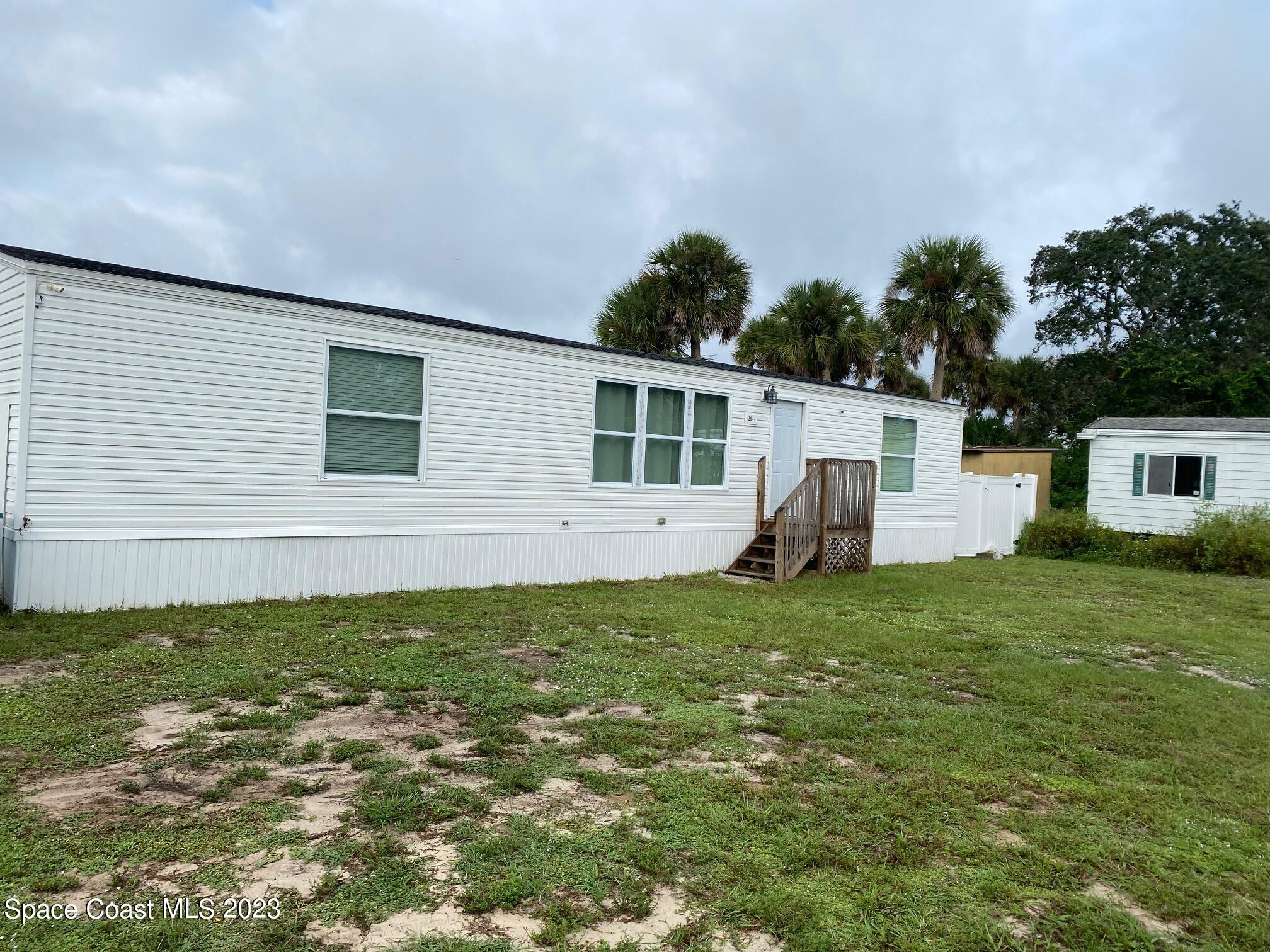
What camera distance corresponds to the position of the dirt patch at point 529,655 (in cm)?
579

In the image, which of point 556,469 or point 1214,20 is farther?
point 1214,20

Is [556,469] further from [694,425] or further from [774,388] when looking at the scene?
[774,388]

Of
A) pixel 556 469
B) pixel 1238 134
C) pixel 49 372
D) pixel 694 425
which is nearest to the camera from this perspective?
pixel 49 372

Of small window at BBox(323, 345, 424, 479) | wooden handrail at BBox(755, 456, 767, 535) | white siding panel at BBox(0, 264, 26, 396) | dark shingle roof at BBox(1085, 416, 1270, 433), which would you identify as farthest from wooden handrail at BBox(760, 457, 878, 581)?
dark shingle roof at BBox(1085, 416, 1270, 433)

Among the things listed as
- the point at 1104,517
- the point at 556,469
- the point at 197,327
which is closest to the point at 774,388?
the point at 556,469

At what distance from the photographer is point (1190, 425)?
17.4 metres

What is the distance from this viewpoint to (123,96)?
59.1 feet

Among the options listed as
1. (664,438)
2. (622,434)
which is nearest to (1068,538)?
(664,438)

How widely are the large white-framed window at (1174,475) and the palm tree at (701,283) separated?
1024cm

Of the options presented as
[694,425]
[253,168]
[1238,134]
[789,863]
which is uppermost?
[1238,134]

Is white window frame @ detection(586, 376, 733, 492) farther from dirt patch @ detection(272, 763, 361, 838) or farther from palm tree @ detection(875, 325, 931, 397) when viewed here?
palm tree @ detection(875, 325, 931, 397)

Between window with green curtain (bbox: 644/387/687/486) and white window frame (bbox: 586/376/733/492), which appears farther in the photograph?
window with green curtain (bbox: 644/387/687/486)

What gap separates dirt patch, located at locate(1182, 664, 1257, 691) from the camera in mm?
5976

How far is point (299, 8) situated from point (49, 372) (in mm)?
11125
